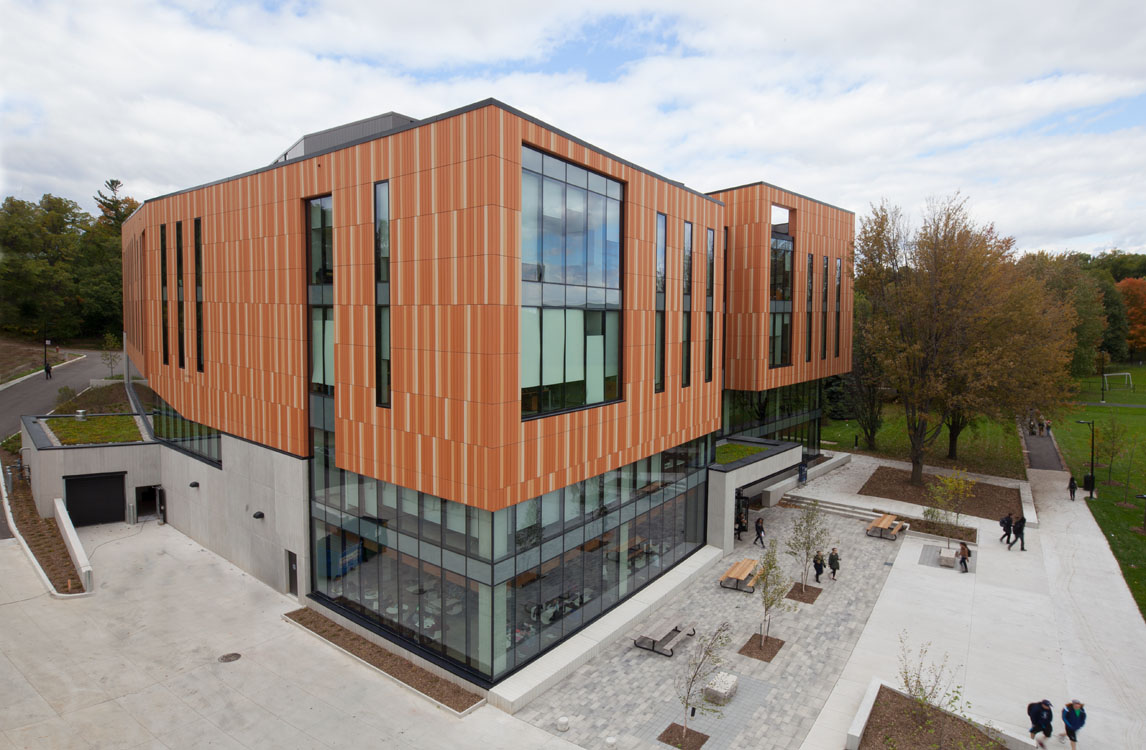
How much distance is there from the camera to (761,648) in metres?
16.5

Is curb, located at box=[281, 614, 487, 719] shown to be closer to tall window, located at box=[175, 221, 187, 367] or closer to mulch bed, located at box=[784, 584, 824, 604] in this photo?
mulch bed, located at box=[784, 584, 824, 604]

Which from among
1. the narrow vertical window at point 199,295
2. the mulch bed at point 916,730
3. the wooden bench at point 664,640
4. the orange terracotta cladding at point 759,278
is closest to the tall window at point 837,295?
the orange terracotta cladding at point 759,278

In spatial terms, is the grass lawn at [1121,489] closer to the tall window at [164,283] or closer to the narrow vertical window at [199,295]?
the narrow vertical window at [199,295]

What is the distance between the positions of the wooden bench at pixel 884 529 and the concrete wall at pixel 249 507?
72.7 ft

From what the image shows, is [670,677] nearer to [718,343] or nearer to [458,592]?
[458,592]

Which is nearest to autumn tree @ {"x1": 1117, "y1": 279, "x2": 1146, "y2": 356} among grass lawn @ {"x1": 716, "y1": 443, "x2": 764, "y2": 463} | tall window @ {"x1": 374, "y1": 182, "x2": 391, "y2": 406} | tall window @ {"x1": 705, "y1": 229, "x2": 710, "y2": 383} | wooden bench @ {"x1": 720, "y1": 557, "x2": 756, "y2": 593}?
grass lawn @ {"x1": 716, "y1": 443, "x2": 764, "y2": 463}

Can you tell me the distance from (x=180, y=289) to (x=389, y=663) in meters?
17.9

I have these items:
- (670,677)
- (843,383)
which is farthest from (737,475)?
(843,383)

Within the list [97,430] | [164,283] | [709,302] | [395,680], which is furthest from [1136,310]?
[97,430]

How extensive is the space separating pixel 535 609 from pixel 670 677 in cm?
373

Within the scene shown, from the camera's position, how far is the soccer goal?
71.4 metres

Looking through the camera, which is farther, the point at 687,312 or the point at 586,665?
the point at 687,312

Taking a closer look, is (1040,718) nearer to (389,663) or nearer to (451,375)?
(451,375)

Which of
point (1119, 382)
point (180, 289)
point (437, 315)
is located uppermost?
point (180, 289)
